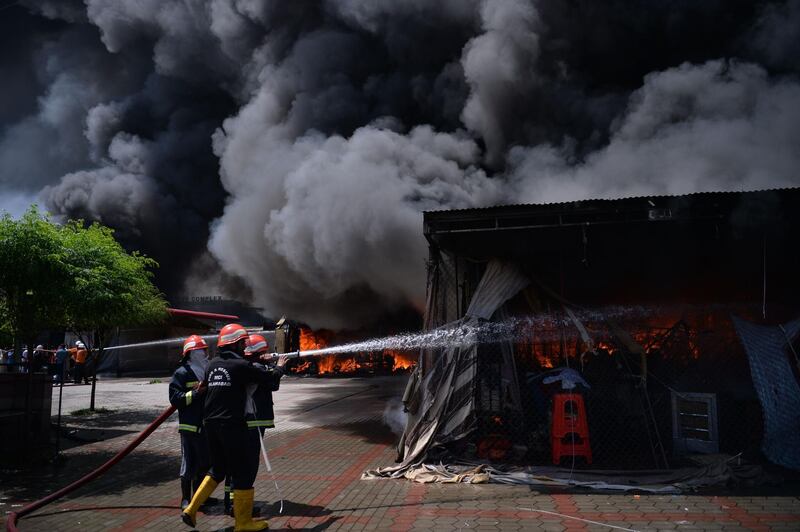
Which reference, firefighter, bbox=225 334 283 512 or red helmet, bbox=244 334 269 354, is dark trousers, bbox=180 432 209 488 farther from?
red helmet, bbox=244 334 269 354

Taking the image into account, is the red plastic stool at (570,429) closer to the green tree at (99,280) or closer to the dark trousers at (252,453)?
the dark trousers at (252,453)

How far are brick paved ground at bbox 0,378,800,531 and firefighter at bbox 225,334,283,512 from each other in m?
0.66

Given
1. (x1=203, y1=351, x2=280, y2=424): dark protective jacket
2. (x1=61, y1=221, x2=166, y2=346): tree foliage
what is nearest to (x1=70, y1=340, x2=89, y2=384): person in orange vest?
(x1=61, y1=221, x2=166, y2=346): tree foliage

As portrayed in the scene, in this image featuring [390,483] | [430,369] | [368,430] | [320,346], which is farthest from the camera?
[320,346]

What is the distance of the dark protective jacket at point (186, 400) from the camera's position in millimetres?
4945

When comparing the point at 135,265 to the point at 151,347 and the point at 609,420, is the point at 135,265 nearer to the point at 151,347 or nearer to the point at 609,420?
the point at 609,420

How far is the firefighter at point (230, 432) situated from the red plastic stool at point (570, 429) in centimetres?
359

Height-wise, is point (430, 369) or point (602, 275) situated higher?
point (602, 275)

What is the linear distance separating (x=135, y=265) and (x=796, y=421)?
10270mm

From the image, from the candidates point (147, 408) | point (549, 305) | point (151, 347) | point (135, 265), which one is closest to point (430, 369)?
point (549, 305)

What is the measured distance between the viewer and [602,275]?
9500 millimetres

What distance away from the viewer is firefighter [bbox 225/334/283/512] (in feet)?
14.5

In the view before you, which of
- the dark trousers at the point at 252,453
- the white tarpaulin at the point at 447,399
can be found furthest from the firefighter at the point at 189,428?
the white tarpaulin at the point at 447,399

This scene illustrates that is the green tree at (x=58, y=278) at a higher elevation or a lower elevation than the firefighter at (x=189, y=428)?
higher
